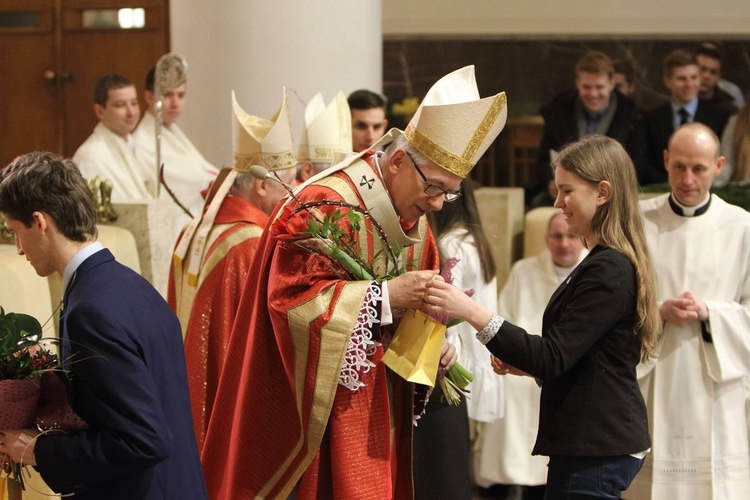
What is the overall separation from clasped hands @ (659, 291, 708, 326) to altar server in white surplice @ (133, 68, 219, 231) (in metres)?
2.89

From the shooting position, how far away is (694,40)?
952cm

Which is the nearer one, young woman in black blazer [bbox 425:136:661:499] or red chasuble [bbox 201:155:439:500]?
young woman in black blazer [bbox 425:136:661:499]

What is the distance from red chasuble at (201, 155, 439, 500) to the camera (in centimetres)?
319

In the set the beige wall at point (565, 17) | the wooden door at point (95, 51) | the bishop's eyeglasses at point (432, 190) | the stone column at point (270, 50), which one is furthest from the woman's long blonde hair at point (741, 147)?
the wooden door at point (95, 51)

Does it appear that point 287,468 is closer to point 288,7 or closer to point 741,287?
point 741,287

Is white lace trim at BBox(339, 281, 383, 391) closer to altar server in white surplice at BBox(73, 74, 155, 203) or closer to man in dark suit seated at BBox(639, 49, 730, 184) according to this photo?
altar server in white surplice at BBox(73, 74, 155, 203)

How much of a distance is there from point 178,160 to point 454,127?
3752mm

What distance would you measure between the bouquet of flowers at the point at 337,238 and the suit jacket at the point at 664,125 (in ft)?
14.2

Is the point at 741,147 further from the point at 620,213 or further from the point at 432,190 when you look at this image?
the point at 432,190

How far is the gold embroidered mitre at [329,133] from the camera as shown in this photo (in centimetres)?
544

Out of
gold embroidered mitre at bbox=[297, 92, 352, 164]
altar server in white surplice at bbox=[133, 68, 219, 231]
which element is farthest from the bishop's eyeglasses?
altar server in white surplice at bbox=[133, 68, 219, 231]

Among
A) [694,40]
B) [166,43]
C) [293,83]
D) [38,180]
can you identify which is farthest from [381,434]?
[694,40]

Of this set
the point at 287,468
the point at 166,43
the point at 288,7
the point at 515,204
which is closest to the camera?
the point at 287,468

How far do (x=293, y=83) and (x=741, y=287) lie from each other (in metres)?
2.82
